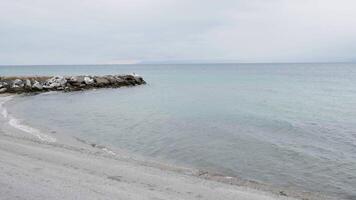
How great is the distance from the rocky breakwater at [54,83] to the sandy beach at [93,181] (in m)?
41.9

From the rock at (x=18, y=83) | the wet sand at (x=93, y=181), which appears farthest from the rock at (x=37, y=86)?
the wet sand at (x=93, y=181)

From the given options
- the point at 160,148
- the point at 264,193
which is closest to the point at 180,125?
the point at 160,148

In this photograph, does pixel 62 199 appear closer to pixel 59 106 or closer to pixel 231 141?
pixel 231 141

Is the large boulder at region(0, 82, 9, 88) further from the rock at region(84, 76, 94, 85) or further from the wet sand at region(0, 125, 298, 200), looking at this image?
the wet sand at region(0, 125, 298, 200)

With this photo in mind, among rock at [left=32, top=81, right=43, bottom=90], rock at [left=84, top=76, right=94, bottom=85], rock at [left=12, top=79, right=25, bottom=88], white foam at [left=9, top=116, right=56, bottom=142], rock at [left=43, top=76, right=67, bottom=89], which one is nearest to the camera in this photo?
white foam at [left=9, top=116, right=56, bottom=142]

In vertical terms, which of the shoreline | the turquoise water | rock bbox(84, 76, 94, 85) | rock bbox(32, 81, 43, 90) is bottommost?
the turquoise water

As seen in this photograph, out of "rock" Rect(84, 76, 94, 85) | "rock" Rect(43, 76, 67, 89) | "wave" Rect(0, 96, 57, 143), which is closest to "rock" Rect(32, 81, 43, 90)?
"rock" Rect(43, 76, 67, 89)

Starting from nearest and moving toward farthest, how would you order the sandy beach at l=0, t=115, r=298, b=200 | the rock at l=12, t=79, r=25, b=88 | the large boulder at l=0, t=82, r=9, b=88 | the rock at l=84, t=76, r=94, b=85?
the sandy beach at l=0, t=115, r=298, b=200, the large boulder at l=0, t=82, r=9, b=88, the rock at l=12, t=79, r=25, b=88, the rock at l=84, t=76, r=94, b=85

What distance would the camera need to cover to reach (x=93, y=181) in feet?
36.5

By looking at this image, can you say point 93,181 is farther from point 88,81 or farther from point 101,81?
point 101,81

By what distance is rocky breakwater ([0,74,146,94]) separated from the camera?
5384 cm

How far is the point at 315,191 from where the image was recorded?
1344 centimetres

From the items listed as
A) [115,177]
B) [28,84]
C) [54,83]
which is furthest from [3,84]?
[115,177]

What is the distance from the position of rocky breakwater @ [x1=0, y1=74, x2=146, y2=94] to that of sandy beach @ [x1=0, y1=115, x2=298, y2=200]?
4188 cm
